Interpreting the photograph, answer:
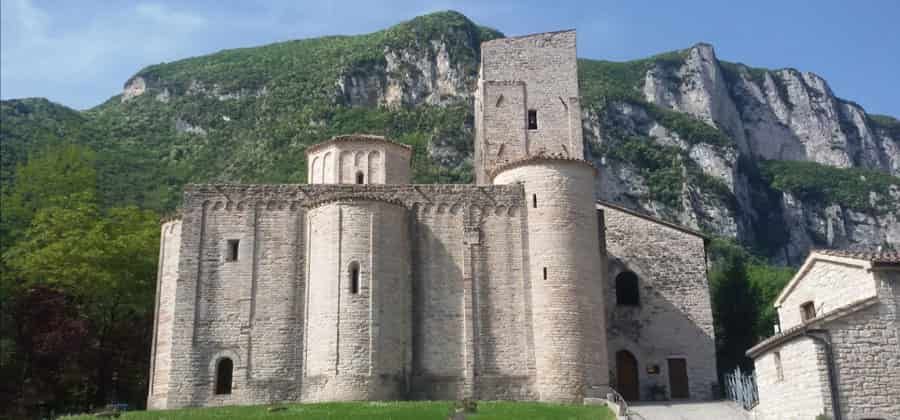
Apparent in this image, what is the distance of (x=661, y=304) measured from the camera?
3456 centimetres

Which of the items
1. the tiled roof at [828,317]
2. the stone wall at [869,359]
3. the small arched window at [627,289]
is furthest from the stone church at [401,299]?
the stone wall at [869,359]

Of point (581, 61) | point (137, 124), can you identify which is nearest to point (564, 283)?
point (137, 124)

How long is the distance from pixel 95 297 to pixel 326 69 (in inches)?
2983

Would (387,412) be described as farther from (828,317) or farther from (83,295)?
(83,295)

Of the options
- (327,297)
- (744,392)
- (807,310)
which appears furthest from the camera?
(744,392)

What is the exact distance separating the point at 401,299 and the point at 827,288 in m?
14.4

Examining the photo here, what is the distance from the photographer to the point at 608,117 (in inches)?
4461

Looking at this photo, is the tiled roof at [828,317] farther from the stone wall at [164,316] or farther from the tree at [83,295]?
the tree at [83,295]

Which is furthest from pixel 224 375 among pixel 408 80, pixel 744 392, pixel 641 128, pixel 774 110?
pixel 774 110

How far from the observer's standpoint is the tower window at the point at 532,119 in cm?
3756

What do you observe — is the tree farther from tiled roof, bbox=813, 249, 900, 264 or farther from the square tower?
tiled roof, bbox=813, 249, 900, 264

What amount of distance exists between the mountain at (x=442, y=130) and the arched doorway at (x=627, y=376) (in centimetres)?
4680

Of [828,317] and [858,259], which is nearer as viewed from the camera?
[828,317]

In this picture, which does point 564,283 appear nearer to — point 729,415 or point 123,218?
point 729,415
